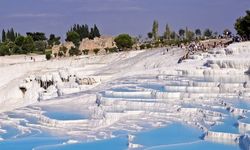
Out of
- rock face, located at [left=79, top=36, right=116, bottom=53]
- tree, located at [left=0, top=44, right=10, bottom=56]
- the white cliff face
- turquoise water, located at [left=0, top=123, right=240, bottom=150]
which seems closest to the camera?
turquoise water, located at [left=0, top=123, right=240, bottom=150]

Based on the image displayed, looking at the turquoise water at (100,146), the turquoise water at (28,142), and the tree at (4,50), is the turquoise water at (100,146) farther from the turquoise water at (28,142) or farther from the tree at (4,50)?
the tree at (4,50)

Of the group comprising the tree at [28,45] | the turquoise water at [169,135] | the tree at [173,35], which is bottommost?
the turquoise water at [169,135]

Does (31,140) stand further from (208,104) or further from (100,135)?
(208,104)

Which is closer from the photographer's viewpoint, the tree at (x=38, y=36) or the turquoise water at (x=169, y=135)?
the turquoise water at (x=169, y=135)

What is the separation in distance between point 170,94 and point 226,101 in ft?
5.26

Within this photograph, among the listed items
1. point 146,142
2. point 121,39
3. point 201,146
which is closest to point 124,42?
point 121,39

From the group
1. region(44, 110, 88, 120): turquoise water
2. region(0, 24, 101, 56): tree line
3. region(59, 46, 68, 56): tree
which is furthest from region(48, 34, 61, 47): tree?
region(44, 110, 88, 120): turquoise water

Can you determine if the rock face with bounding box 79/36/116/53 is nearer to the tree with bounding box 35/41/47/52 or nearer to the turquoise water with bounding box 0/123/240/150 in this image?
the tree with bounding box 35/41/47/52

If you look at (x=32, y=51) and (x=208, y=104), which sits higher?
(x=32, y=51)

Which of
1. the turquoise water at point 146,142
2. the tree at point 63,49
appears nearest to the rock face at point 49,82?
the turquoise water at point 146,142

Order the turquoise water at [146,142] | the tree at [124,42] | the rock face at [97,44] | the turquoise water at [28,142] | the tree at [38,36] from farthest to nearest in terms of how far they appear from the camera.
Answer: the tree at [38,36], the rock face at [97,44], the tree at [124,42], the turquoise water at [28,142], the turquoise water at [146,142]

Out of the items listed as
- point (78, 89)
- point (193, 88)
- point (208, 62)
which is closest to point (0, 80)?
point (78, 89)

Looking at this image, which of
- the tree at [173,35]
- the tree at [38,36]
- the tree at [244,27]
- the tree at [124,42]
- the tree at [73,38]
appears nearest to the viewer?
the tree at [244,27]

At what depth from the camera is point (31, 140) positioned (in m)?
10.5
